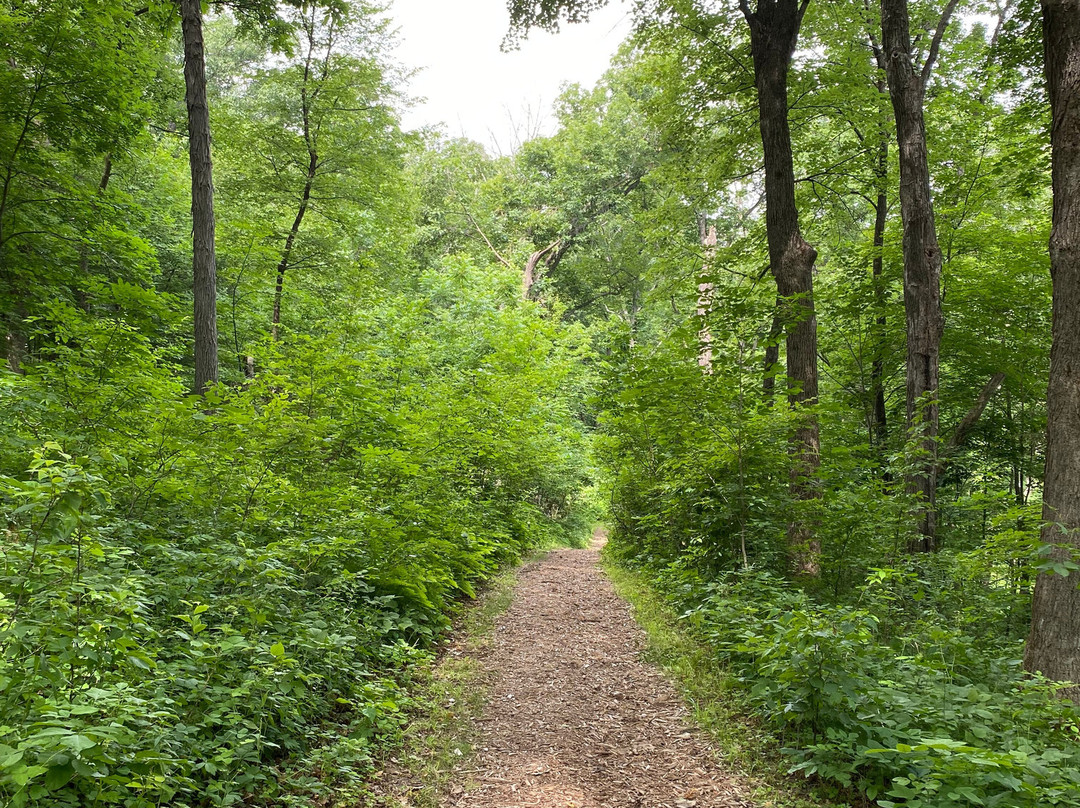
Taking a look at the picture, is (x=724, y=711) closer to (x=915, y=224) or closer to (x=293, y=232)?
(x=915, y=224)

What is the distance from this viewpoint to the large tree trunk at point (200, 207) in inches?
331

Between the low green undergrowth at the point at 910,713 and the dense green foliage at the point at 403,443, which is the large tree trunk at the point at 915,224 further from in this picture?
the low green undergrowth at the point at 910,713

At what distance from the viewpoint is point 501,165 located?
30.0 m

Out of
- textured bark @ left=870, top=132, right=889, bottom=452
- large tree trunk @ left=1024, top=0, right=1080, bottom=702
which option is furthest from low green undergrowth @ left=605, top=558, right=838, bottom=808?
textured bark @ left=870, top=132, right=889, bottom=452

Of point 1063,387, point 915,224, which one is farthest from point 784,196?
point 1063,387

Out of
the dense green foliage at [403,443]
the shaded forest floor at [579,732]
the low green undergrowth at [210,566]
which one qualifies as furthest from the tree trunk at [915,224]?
the low green undergrowth at [210,566]

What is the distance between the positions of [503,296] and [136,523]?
16.6 m

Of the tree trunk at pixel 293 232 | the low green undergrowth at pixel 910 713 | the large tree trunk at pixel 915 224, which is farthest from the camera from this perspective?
the tree trunk at pixel 293 232

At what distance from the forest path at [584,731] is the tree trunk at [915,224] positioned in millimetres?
4320

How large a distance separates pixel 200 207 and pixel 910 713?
10.00m

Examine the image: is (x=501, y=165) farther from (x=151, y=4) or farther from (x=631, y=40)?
(x=151, y=4)

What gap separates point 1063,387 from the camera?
3939 millimetres

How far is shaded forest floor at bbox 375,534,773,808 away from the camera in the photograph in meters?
3.62

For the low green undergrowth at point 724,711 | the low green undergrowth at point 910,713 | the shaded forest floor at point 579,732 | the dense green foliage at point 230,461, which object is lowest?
the shaded forest floor at point 579,732
